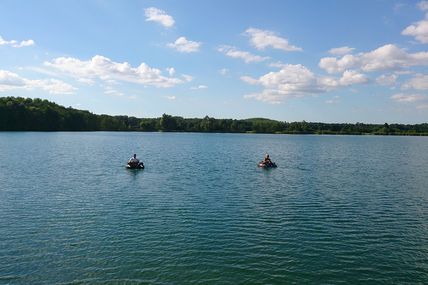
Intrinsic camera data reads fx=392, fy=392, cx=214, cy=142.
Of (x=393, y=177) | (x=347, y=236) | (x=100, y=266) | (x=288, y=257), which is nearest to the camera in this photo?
(x=100, y=266)

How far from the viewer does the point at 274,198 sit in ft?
135

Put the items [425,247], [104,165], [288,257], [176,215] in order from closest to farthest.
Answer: [288,257], [425,247], [176,215], [104,165]

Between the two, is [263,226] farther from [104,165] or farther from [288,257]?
[104,165]

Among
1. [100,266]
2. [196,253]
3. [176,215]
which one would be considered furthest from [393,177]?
[100,266]

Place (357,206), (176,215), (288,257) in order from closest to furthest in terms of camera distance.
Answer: (288,257) → (176,215) → (357,206)

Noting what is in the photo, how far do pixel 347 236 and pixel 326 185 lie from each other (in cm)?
2365

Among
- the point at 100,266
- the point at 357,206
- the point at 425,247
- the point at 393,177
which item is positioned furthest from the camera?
the point at 393,177

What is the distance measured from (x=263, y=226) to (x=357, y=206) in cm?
1283

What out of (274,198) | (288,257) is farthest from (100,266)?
(274,198)

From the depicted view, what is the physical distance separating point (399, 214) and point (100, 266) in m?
26.3

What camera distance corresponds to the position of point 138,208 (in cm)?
3519

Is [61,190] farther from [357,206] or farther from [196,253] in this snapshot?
[357,206]

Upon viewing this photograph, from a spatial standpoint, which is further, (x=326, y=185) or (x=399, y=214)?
(x=326, y=185)

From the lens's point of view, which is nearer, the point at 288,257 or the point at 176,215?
the point at 288,257
